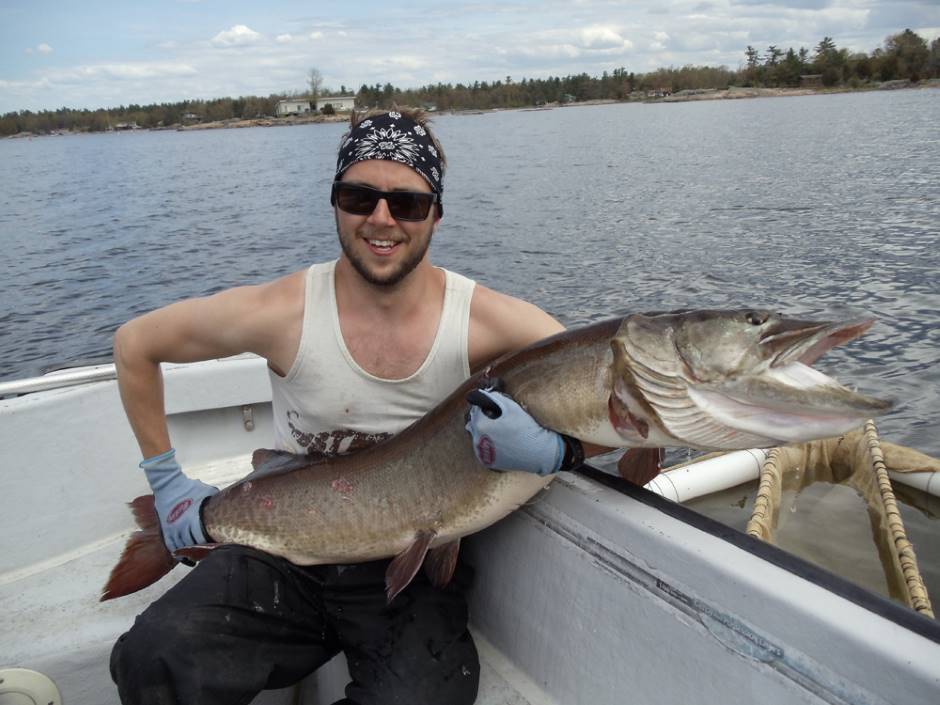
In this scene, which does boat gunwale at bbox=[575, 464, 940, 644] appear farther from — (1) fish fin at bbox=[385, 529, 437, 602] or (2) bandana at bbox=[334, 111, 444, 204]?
(2) bandana at bbox=[334, 111, 444, 204]

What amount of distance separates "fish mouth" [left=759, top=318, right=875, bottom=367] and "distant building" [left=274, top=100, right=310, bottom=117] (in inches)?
4756

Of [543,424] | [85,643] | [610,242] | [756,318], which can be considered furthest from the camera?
[610,242]

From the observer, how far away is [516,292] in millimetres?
13258

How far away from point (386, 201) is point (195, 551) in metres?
1.34

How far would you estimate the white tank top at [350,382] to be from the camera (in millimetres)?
2520

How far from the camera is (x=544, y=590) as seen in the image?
7.70ft

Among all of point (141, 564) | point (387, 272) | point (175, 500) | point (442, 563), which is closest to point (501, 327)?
point (387, 272)

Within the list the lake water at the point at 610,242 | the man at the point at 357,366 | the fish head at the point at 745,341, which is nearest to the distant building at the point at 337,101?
the lake water at the point at 610,242

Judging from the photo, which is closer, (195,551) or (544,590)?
(544,590)

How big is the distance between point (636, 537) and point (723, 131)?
150 feet

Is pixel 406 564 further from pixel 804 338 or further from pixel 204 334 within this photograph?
pixel 804 338

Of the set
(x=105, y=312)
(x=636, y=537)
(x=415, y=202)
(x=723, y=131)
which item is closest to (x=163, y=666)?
(x=636, y=537)

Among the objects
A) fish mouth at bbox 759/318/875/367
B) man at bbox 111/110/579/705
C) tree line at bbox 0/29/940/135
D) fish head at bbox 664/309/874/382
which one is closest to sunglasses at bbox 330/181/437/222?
man at bbox 111/110/579/705

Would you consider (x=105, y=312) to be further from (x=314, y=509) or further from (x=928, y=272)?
(x=928, y=272)
